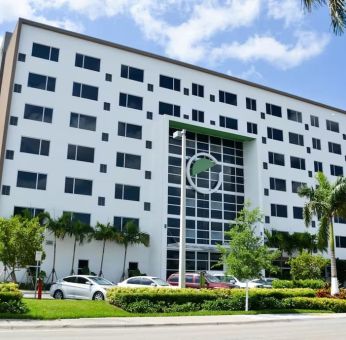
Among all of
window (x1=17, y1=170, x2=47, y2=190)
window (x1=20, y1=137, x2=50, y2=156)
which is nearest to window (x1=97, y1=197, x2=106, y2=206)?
window (x1=17, y1=170, x2=47, y2=190)

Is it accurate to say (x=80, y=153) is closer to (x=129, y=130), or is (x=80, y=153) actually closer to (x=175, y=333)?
(x=129, y=130)

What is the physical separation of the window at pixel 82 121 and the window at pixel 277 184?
66.4 ft

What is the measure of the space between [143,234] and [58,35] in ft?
61.8

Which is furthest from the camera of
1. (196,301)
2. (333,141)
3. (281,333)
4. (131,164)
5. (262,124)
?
(333,141)

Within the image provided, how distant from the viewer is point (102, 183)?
128 ft

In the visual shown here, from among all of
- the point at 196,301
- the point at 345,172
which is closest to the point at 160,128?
the point at 196,301

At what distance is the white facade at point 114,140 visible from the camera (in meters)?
36.6

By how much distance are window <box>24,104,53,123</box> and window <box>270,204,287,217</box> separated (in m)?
24.3

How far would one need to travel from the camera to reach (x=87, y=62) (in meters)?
40.9

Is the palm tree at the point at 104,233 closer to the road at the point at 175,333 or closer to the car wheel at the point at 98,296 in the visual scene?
the car wheel at the point at 98,296

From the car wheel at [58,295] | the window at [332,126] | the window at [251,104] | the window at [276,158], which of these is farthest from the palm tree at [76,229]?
the window at [332,126]

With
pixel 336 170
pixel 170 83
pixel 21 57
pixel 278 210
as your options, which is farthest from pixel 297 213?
pixel 21 57

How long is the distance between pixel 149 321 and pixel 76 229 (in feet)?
62.6

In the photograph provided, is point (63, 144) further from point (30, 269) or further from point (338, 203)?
point (338, 203)
